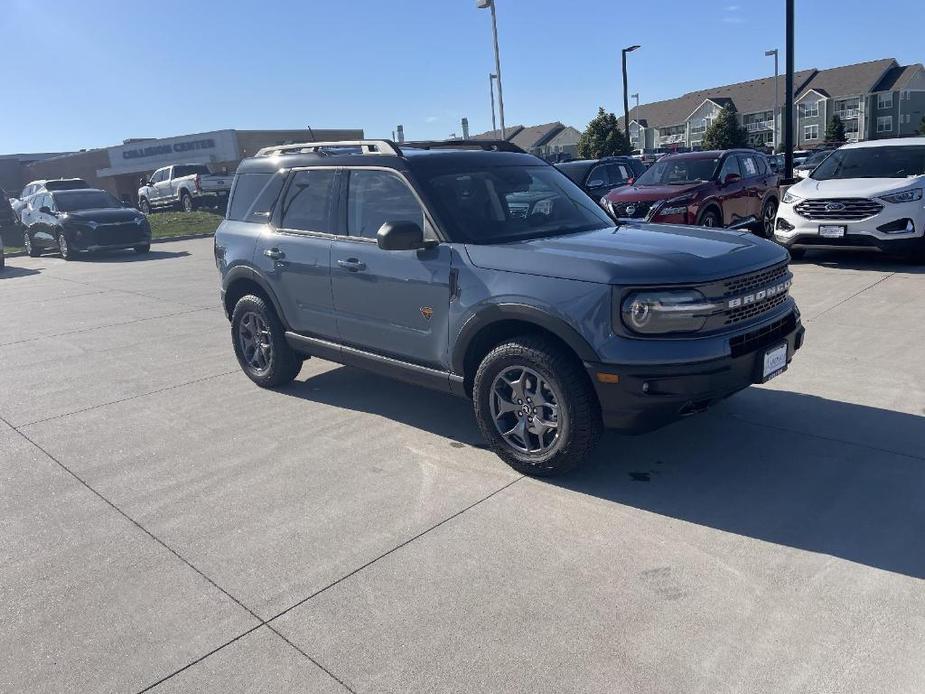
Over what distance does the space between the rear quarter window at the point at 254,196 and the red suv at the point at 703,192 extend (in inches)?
251

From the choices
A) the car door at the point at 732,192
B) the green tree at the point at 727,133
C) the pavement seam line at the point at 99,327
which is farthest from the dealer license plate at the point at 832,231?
the green tree at the point at 727,133

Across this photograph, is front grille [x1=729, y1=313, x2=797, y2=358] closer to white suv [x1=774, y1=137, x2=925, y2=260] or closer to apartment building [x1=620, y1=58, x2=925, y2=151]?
white suv [x1=774, y1=137, x2=925, y2=260]

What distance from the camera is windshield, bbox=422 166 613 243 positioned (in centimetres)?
464

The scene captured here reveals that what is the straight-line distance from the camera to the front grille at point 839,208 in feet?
31.8

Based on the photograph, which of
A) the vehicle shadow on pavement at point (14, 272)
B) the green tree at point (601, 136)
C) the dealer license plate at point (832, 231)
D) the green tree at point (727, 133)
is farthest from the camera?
the green tree at point (727, 133)

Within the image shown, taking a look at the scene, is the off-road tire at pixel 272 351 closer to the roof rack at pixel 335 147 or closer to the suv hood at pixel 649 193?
the roof rack at pixel 335 147

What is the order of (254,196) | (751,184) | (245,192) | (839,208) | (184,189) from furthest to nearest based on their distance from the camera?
(184,189)
(751,184)
(839,208)
(245,192)
(254,196)

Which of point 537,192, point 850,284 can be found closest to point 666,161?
point 850,284

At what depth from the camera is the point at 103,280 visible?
46.5ft

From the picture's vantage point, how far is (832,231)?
9977 millimetres

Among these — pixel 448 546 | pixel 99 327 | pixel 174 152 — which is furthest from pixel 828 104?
pixel 448 546

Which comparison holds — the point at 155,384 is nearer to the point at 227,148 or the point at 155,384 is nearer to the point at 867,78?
the point at 227,148

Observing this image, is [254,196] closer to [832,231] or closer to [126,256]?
[832,231]

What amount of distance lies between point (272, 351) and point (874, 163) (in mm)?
9114
